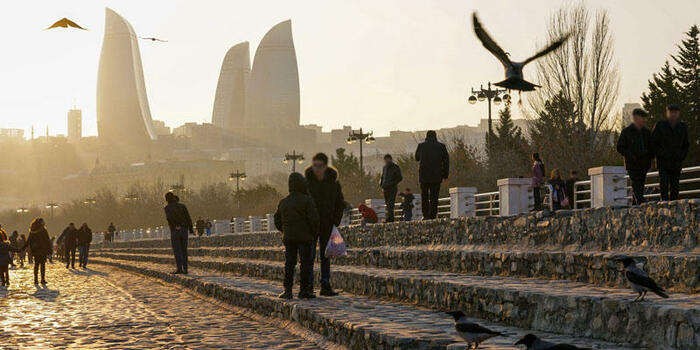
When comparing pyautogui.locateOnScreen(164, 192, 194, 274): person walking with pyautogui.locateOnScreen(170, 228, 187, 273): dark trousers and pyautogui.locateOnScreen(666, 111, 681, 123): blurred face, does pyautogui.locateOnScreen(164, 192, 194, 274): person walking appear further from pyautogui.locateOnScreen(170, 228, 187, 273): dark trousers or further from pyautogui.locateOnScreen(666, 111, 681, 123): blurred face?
pyautogui.locateOnScreen(666, 111, 681, 123): blurred face

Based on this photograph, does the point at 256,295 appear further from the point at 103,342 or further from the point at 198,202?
the point at 198,202

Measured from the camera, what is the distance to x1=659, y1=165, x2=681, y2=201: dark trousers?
13421 mm

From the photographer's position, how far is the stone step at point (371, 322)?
7672 millimetres

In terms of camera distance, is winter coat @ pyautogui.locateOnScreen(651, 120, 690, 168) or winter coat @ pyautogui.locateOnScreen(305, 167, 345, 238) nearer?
winter coat @ pyautogui.locateOnScreen(305, 167, 345, 238)

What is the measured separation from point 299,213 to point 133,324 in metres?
2.67

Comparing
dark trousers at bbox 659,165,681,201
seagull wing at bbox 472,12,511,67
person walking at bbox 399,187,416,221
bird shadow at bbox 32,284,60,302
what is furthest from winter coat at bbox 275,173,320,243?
person walking at bbox 399,187,416,221

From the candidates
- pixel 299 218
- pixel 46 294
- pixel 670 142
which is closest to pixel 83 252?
pixel 46 294

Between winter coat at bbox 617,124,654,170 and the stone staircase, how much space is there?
148 cm

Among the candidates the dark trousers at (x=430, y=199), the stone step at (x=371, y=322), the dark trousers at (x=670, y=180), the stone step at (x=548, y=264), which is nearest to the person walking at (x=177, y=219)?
the stone step at (x=548, y=264)

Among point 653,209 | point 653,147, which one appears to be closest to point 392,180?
point 653,147

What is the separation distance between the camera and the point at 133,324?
12461 millimetres

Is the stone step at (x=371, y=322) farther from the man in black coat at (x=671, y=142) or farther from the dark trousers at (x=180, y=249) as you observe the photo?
the dark trousers at (x=180, y=249)

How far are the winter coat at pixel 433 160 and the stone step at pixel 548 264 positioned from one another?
5.03 feet

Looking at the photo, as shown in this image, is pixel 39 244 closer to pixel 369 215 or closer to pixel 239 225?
pixel 369 215
